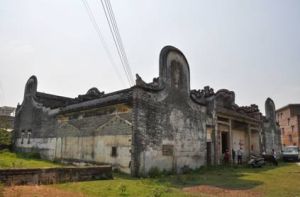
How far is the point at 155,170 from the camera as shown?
47.0 ft

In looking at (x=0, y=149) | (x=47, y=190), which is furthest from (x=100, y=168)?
(x=0, y=149)

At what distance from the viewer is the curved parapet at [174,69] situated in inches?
634

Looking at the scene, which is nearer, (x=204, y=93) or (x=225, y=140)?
(x=204, y=93)

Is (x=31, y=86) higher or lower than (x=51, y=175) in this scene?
higher

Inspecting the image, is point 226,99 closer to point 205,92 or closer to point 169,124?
point 205,92

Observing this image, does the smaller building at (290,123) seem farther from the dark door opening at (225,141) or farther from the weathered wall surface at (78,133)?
the weathered wall surface at (78,133)

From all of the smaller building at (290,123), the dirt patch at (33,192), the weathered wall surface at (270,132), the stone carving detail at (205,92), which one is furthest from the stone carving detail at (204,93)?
the smaller building at (290,123)

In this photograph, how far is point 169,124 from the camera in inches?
626

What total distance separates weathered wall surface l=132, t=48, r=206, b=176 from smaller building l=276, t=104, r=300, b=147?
32702 millimetres

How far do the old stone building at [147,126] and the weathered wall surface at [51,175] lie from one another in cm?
239

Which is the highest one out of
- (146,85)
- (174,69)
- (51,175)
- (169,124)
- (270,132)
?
(174,69)

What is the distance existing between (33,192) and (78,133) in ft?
33.1

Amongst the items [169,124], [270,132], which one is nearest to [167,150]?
[169,124]

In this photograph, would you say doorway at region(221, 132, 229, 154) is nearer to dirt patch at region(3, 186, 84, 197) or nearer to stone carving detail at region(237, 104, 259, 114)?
stone carving detail at region(237, 104, 259, 114)
